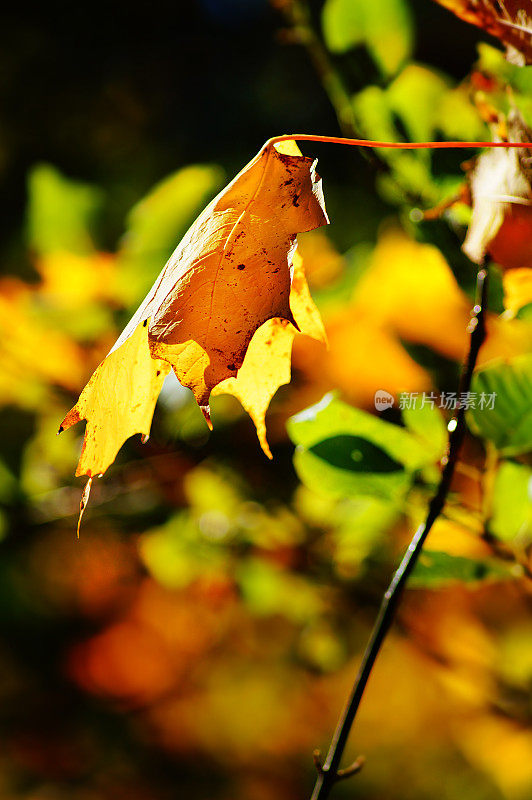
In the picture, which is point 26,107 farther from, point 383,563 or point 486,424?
point 486,424

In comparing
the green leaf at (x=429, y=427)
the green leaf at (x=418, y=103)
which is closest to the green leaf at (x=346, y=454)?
the green leaf at (x=429, y=427)

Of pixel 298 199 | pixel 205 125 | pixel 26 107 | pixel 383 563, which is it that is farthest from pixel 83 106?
pixel 298 199

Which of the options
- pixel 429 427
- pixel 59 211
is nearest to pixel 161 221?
pixel 59 211

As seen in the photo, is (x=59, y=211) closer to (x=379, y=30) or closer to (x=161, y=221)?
(x=161, y=221)

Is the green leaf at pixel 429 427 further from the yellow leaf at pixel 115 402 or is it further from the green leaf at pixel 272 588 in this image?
the green leaf at pixel 272 588

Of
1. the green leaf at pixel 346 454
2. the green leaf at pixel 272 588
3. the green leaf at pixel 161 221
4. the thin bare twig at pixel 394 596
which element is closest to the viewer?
the thin bare twig at pixel 394 596

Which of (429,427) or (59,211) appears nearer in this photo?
(429,427)

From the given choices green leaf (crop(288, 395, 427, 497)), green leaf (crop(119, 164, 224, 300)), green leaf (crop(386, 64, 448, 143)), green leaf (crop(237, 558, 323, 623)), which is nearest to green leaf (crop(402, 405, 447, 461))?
green leaf (crop(288, 395, 427, 497))
